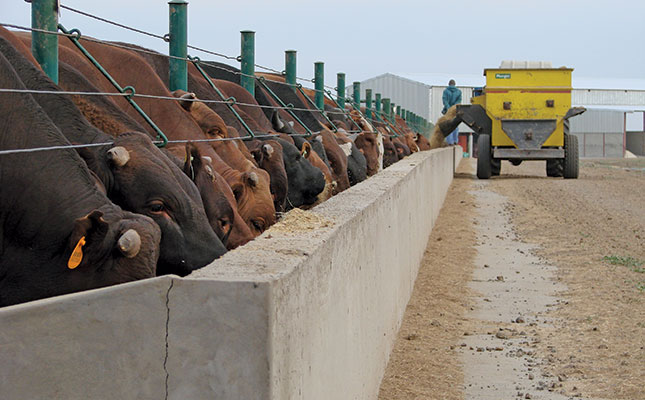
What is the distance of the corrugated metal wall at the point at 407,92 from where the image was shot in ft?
192

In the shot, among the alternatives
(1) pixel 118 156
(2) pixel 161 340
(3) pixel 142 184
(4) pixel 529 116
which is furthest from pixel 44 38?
(4) pixel 529 116

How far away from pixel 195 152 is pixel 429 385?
1982mm

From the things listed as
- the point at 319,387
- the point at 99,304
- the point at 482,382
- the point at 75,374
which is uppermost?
the point at 99,304

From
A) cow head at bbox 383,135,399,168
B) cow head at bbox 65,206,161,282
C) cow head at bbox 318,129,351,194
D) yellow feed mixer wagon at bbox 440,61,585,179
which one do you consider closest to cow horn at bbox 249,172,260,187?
cow head at bbox 65,206,161,282

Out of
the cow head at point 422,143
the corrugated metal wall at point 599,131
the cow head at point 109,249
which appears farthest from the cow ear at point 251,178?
the corrugated metal wall at point 599,131

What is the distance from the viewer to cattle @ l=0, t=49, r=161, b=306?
13.7ft

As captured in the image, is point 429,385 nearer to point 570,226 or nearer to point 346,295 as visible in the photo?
point 346,295

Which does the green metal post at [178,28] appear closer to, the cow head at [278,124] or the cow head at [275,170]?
the cow head at [275,170]

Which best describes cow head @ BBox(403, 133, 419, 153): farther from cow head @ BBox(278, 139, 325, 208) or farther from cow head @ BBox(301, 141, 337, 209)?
cow head @ BBox(278, 139, 325, 208)

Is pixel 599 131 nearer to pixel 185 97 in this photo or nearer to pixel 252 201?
pixel 185 97

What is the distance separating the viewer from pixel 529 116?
23656 millimetres

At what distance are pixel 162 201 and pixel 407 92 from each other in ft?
179

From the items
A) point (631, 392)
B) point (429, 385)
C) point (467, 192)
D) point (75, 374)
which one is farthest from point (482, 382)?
point (467, 192)

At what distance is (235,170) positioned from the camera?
7.06 meters
